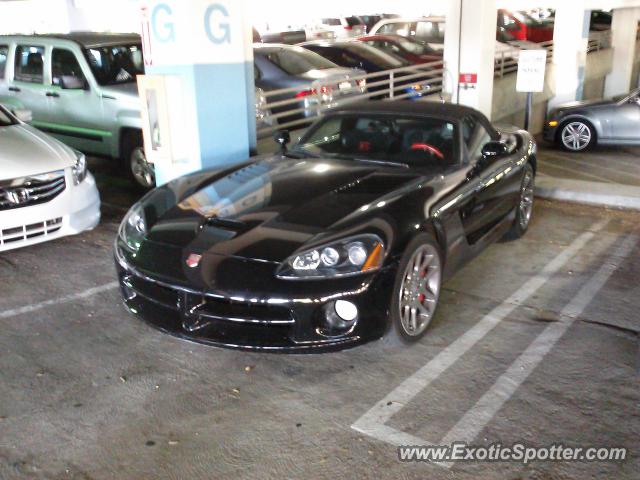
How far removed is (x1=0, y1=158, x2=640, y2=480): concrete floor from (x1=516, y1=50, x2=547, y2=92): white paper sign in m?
4.78

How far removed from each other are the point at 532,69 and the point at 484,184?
5.06 metres

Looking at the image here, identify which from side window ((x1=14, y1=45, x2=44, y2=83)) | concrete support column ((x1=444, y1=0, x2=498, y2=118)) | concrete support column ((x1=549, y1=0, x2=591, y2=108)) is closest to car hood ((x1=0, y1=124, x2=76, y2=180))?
side window ((x1=14, y1=45, x2=44, y2=83))

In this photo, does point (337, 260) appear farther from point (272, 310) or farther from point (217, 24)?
point (217, 24)

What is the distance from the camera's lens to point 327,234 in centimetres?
384

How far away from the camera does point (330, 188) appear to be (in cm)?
447

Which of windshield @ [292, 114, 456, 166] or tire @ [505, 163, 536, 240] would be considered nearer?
windshield @ [292, 114, 456, 166]

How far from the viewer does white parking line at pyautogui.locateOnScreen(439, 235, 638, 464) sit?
132 inches

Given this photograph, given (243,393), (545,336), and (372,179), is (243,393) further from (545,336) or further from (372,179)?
(545,336)

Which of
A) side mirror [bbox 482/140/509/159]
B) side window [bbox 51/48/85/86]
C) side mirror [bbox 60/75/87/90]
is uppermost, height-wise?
side window [bbox 51/48/85/86]

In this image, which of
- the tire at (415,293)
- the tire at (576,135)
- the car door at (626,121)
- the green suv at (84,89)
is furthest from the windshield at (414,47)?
the tire at (415,293)

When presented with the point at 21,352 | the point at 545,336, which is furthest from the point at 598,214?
the point at 21,352

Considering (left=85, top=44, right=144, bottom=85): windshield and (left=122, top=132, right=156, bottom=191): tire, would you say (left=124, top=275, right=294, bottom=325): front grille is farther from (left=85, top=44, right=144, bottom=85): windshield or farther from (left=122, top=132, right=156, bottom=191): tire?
(left=85, top=44, right=144, bottom=85): windshield

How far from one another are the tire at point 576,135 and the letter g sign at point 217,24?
7.46 metres

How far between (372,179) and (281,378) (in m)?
1.54
